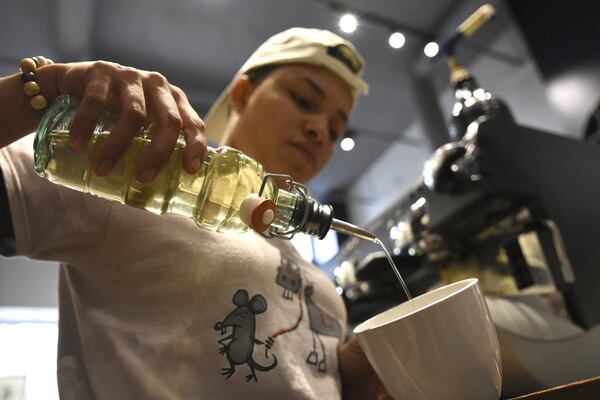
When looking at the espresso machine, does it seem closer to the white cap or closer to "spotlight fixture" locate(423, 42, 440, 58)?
the white cap

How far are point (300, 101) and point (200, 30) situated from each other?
2.38 metres

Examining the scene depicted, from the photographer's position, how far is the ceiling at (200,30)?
2.74 meters

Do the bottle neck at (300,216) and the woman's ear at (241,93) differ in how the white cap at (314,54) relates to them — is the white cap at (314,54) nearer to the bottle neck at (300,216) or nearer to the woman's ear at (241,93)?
the woman's ear at (241,93)

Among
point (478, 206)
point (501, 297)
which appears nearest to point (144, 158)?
point (501, 297)

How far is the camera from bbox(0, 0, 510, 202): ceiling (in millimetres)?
2736

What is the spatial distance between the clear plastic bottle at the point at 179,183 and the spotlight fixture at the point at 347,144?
3926 mm

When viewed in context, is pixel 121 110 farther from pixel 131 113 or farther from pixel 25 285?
pixel 25 285

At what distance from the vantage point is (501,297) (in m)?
0.74

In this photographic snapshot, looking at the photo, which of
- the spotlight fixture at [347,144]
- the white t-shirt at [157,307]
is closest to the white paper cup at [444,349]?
the white t-shirt at [157,307]

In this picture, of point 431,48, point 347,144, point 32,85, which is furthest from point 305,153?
point 347,144

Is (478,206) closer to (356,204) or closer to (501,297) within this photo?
(501,297)

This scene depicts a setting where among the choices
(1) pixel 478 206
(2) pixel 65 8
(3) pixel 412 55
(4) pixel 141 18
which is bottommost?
(1) pixel 478 206

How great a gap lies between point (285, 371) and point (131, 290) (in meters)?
0.25

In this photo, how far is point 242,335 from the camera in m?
0.62
